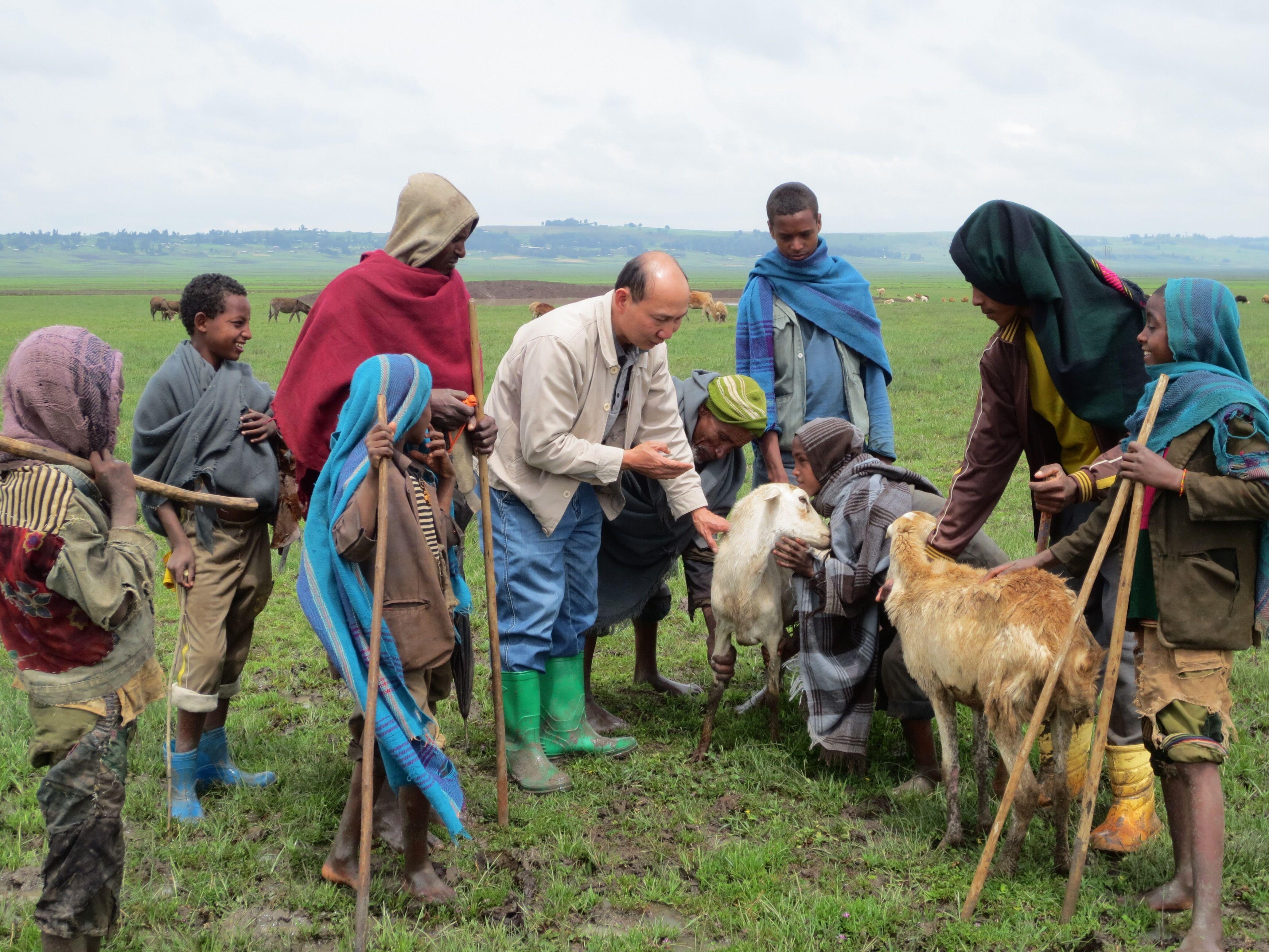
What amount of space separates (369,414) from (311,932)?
1.85 m

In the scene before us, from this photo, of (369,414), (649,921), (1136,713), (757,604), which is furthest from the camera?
(757,604)

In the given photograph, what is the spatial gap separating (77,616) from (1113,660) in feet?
10.6

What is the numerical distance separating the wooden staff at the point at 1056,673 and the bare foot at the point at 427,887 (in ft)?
6.11

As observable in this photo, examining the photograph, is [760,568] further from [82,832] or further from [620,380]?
[82,832]

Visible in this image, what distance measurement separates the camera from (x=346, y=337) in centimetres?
427

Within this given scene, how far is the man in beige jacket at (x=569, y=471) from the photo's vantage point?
4742 millimetres

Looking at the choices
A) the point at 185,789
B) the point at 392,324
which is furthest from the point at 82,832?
the point at 392,324

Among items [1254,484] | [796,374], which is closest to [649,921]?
[1254,484]

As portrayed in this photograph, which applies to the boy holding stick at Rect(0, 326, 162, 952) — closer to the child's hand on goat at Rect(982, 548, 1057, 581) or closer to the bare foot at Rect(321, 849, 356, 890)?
the bare foot at Rect(321, 849, 356, 890)

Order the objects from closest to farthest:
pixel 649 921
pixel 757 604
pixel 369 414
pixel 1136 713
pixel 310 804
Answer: pixel 369 414, pixel 649 921, pixel 1136 713, pixel 310 804, pixel 757 604

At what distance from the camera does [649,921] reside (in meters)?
3.80

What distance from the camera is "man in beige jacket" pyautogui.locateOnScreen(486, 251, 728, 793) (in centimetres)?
474

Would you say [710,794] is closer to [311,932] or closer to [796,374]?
[311,932]

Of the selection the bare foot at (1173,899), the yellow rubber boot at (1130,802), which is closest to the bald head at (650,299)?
the yellow rubber boot at (1130,802)
